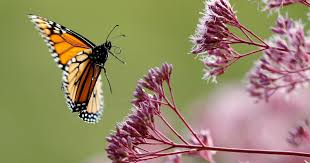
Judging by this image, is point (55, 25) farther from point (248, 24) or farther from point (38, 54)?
point (38, 54)

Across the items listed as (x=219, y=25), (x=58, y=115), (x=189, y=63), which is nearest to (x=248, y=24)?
(x=189, y=63)

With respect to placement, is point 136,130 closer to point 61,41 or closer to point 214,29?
point 214,29

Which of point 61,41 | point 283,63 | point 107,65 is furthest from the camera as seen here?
point 107,65

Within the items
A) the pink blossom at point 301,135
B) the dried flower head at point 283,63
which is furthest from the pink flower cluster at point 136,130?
the pink blossom at point 301,135

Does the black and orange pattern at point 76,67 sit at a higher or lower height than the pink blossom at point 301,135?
higher

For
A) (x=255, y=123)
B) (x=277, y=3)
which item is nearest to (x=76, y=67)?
(x=255, y=123)

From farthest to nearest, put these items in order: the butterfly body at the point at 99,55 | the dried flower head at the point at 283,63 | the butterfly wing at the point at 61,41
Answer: the butterfly body at the point at 99,55, the butterfly wing at the point at 61,41, the dried flower head at the point at 283,63

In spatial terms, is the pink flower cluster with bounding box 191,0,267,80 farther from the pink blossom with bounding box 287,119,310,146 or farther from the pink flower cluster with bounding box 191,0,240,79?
the pink blossom with bounding box 287,119,310,146

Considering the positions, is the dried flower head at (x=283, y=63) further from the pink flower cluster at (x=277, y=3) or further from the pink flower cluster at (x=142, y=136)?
the pink flower cluster at (x=142, y=136)
